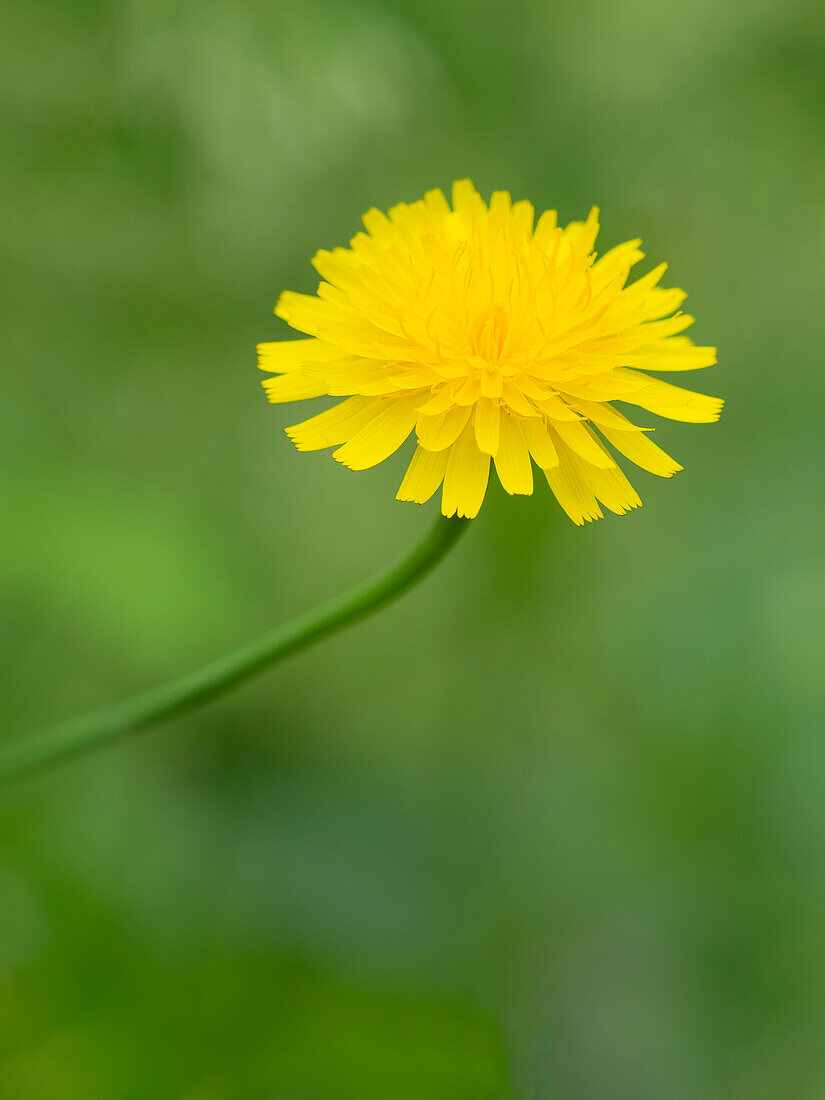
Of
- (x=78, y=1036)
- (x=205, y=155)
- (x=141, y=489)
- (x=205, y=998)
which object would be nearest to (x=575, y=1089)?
(x=205, y=998)

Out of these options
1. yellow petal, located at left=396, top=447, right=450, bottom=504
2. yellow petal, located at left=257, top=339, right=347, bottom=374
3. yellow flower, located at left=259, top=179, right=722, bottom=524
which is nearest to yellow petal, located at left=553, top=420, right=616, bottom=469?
yellow flower, located at left=259, top=179, right=722, bottom=524

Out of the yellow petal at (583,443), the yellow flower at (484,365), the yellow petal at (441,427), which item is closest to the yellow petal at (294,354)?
the yellow flower at (484,365)

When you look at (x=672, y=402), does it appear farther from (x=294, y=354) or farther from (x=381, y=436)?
(x=294, y=354)

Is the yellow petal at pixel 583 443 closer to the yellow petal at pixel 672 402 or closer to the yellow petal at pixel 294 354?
the yellow petal at pixel 672 402

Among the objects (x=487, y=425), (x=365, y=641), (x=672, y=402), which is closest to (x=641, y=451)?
(x=672, y=402)

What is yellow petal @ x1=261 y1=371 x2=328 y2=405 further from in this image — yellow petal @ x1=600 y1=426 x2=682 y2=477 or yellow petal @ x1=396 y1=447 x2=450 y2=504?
yellow petal @ x1=600 y1=426 x2=682 y2=477
